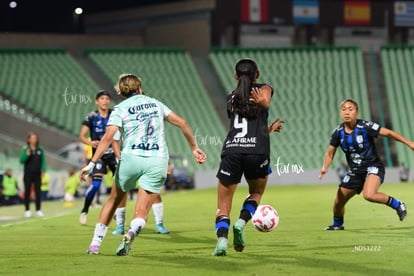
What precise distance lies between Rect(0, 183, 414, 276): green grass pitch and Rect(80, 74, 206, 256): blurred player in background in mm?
681

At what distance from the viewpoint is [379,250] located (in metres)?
12.2

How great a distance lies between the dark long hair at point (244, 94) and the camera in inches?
456

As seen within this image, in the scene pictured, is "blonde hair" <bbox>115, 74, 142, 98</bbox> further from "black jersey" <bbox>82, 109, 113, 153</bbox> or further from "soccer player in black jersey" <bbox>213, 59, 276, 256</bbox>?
"black jersey" <bbox>82, 109, 113, 153</bbox>

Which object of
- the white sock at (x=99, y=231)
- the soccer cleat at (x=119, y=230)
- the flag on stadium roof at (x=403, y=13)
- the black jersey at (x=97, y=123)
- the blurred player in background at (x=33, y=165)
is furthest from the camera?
the flag on stadium roof at (x=403, y=13)

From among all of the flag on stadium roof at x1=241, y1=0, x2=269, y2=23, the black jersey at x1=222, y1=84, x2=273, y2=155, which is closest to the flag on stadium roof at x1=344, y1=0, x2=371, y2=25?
A: the flag on stadium roof at x1=241, y1=0, x2=269, y2=23

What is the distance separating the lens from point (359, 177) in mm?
15766

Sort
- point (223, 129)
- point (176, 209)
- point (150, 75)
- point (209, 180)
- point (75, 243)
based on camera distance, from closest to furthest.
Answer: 1. point (75, 243)
2. point (176, 209)
3. point (209, 180)
4. point (223, 129)
5. point (150, 75)

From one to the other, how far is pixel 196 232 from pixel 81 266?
5608 mm

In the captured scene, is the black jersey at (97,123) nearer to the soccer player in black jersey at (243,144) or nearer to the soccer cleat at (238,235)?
the soccer player in black jersey at (243,144)

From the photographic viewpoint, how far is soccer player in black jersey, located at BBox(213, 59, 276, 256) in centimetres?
1159

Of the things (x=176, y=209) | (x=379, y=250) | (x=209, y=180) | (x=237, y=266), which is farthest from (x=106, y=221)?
(x=209, y=180)

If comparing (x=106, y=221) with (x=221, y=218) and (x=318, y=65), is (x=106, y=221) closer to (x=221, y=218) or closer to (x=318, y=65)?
(x=221, y=218)

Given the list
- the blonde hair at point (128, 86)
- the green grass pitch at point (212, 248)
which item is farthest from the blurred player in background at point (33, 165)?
the blonde hair at point (128, 86)

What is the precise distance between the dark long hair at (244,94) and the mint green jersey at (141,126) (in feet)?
2.60
